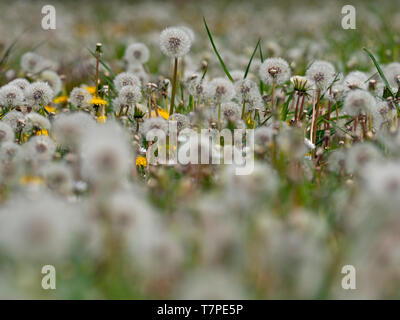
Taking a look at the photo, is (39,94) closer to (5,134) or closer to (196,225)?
(5,134)

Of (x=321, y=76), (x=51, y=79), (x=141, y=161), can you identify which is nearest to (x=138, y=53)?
(x=51, y=79)

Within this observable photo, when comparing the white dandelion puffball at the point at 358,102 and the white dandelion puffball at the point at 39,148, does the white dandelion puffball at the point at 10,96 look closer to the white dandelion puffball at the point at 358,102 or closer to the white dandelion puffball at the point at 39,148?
the white dandelion puffball at the point at 39,148

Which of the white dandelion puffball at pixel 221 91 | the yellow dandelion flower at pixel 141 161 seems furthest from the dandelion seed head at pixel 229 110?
the yellow dandelion flower at pixel 141 161

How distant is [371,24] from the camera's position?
19.4 feet

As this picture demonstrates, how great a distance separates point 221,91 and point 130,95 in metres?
0.38

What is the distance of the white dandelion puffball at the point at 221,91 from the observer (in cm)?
202

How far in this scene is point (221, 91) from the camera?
202 centimetres

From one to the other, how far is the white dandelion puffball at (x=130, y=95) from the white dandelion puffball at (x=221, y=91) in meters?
0.30

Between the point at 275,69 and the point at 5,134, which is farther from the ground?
the point at 275,69

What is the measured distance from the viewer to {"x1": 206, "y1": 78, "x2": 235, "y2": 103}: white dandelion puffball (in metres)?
2.02
